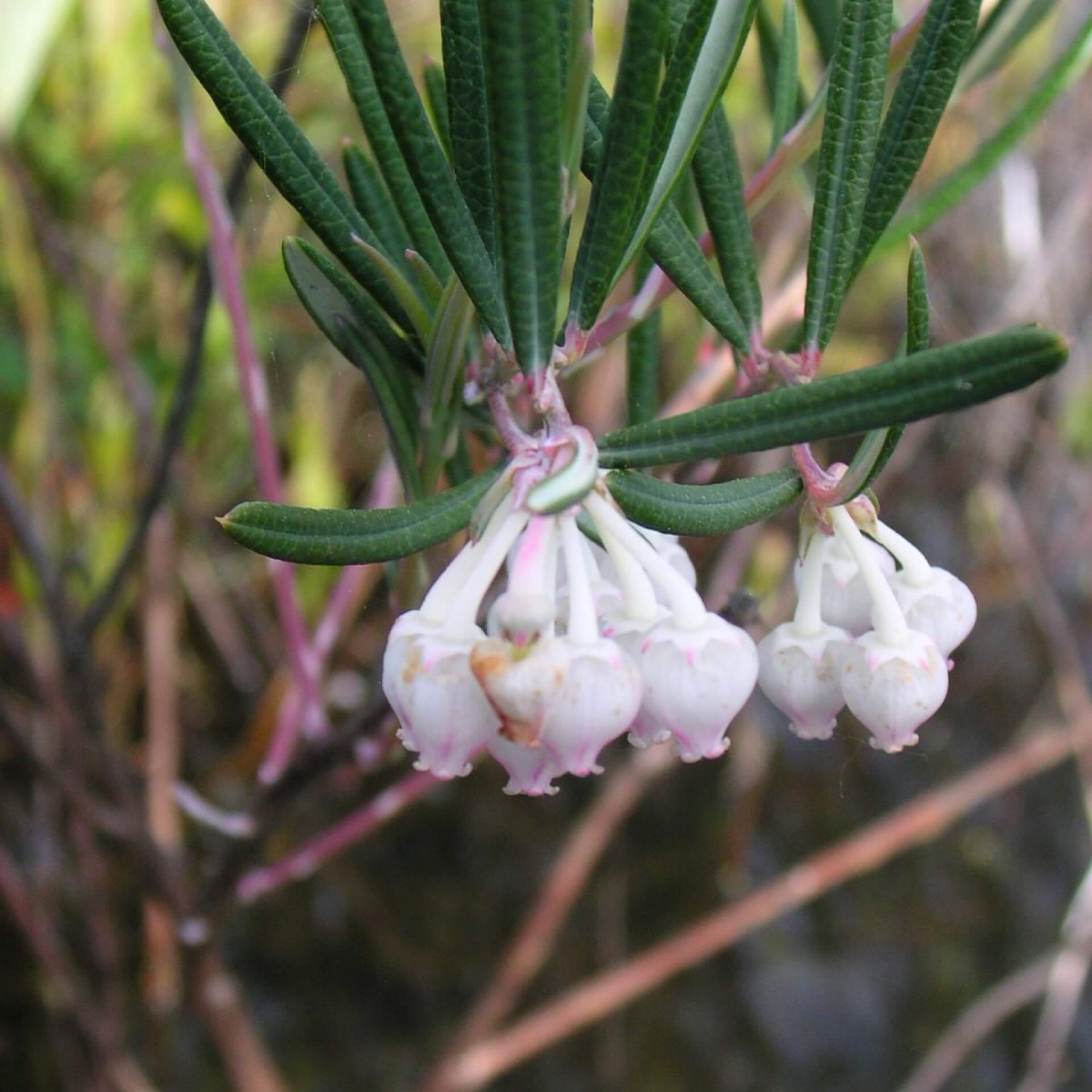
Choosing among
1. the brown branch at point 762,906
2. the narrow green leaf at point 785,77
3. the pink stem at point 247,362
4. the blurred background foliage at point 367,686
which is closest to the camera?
the narrow green leaf at point 785,77

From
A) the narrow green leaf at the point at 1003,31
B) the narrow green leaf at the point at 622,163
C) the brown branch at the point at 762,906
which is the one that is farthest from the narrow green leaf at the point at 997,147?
the brown branch at the point at 762,906

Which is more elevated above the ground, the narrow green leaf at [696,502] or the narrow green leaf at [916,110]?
the narrow green leaf at [916,110]

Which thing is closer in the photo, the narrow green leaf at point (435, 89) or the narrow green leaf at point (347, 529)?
the narrow green leaf at point (347, 529)

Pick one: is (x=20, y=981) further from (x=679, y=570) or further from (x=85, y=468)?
(x=679, y=570)

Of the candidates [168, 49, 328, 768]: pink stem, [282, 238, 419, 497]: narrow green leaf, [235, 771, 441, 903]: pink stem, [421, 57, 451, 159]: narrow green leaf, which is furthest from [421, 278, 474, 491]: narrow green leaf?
[235, 771, 441, 903]: pink stem

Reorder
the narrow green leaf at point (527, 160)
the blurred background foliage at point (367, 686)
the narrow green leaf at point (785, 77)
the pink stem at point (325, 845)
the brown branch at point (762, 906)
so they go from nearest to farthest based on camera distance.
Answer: the narrow green leaf at point (527, 160), the narrow green leaf at point (785, 77), the pink stem at point (325, 845), the brown branch at point (762, 906), the blurred background foliage at point (367, 686)

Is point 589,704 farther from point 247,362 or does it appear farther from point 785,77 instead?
point 247,362

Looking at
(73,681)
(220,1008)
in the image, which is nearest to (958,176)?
(73,681)

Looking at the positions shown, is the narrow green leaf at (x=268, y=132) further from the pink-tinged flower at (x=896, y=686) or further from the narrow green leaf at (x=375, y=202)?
the pink-tinged flower at (x=896, y=686)

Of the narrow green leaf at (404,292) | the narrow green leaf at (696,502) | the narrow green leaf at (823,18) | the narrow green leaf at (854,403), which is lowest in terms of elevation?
the narrow green leaf at (696,502)

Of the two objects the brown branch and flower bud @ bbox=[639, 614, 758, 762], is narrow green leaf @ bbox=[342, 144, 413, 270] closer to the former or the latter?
flower bud @ bbox=[639, 614, 758, 762]
